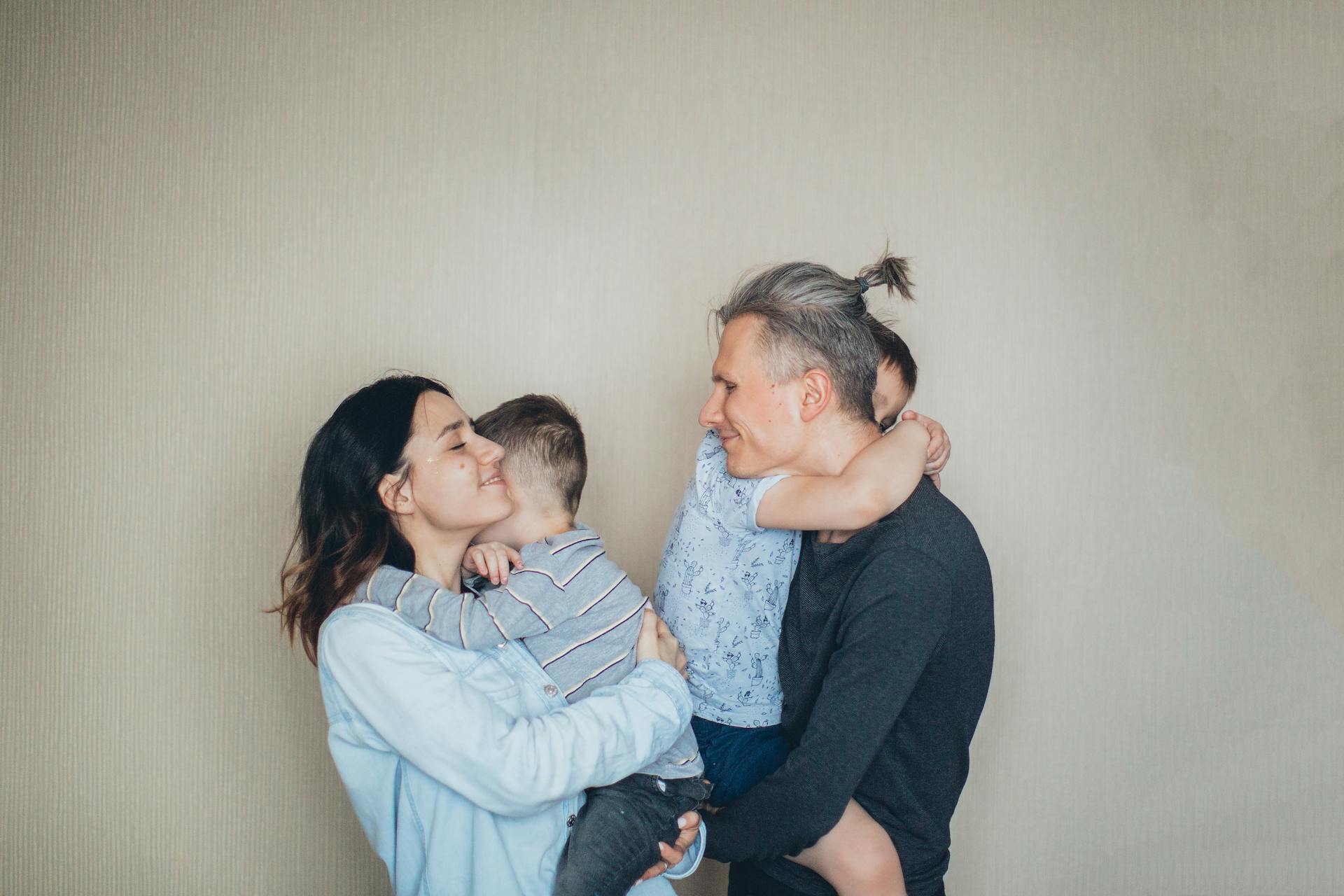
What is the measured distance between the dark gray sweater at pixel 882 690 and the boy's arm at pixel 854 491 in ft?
0.21

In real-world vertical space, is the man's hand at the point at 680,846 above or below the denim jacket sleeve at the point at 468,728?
below

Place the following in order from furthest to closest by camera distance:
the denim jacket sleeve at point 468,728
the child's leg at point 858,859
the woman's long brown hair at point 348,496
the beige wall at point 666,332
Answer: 1. the beige wall at point 666,332
2. the woman's long brown hair at point 348,496
3. the child's leg at point 858,859
4. the denim jacket sleeve at point 468,728

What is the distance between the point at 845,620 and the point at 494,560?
64cm

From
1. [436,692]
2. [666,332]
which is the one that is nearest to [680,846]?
[436,692]

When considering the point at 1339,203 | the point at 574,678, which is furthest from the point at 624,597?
the point at 1339,203

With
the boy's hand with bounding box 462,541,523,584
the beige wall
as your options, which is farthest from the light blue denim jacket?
the beige wall

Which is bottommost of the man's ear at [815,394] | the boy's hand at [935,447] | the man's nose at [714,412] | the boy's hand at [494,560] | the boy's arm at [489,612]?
the boy's arm at [489,612]

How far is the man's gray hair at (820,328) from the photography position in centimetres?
155

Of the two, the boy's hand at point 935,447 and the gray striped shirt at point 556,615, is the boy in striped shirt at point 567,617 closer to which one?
the gray striped shirt at point 556,615

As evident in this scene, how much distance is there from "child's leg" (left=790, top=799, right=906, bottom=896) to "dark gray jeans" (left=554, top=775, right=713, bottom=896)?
0.24 meters

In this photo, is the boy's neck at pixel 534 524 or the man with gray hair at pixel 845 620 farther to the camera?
the boy's neck at pixel 534 524

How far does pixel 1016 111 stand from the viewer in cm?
233

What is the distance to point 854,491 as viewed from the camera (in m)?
1.42

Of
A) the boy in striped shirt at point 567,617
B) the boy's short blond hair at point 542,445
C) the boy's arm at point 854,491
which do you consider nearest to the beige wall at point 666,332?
the boy's short blond hair at point 542,445
